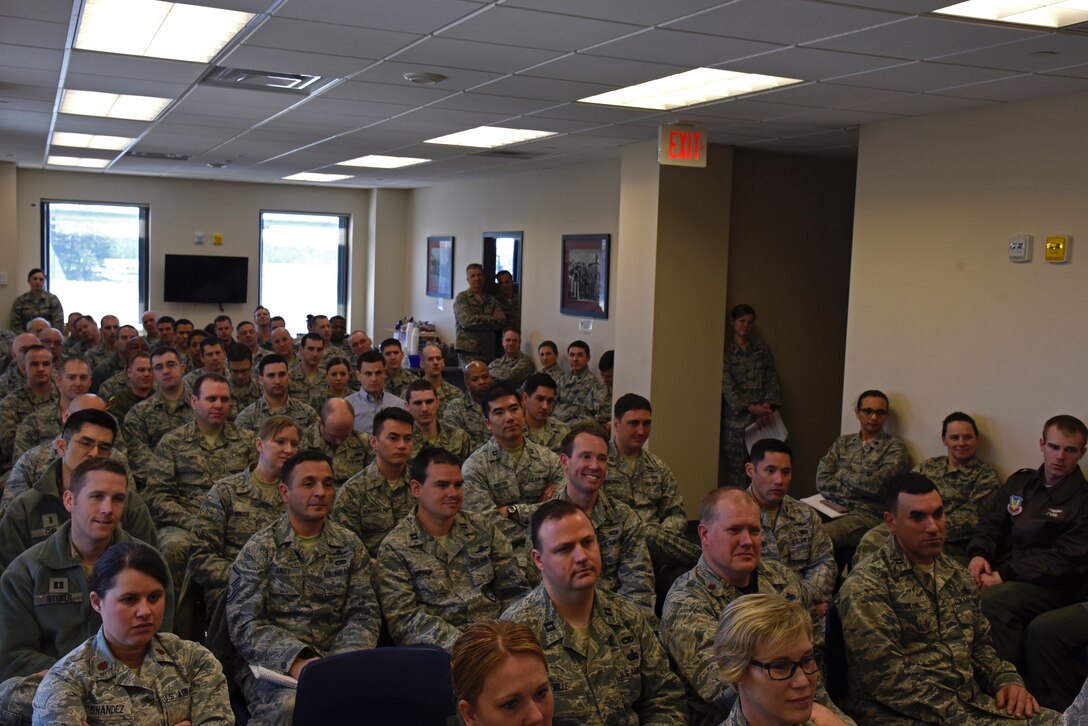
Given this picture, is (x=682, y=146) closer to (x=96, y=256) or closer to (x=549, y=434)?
(x=549, y=434)

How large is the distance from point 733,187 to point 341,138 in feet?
10.8

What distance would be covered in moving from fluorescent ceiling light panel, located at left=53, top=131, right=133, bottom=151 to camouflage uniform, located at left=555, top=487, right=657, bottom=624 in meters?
6.88

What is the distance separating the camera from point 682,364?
7.89 meters

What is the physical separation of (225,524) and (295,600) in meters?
0.86

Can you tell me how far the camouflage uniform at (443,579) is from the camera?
3773 millimetres

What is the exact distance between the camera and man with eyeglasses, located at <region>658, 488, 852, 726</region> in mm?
3131

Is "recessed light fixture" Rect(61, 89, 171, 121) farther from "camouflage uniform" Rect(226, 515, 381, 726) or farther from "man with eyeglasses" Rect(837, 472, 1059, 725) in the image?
"man with eyeglasses" Rect(837, 472, 1059, 725)

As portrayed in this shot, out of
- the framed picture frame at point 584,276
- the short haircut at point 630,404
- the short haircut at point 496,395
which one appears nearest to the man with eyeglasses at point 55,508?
the short haircut at point 496,395

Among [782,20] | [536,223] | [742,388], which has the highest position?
[782,20]

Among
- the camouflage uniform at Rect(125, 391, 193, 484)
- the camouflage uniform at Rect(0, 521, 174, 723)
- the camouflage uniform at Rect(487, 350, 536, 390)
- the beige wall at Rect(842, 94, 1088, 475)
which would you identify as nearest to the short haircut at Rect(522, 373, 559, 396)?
the beige wall at Rect(842, 94, 1088, 475)

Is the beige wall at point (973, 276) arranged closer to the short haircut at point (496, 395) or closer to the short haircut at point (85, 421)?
the short haircut at point (496, 395)

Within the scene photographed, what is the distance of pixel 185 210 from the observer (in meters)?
14.3

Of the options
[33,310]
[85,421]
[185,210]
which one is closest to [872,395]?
[85,421]

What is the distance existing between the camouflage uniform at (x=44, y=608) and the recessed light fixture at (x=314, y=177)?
9.20 meters
